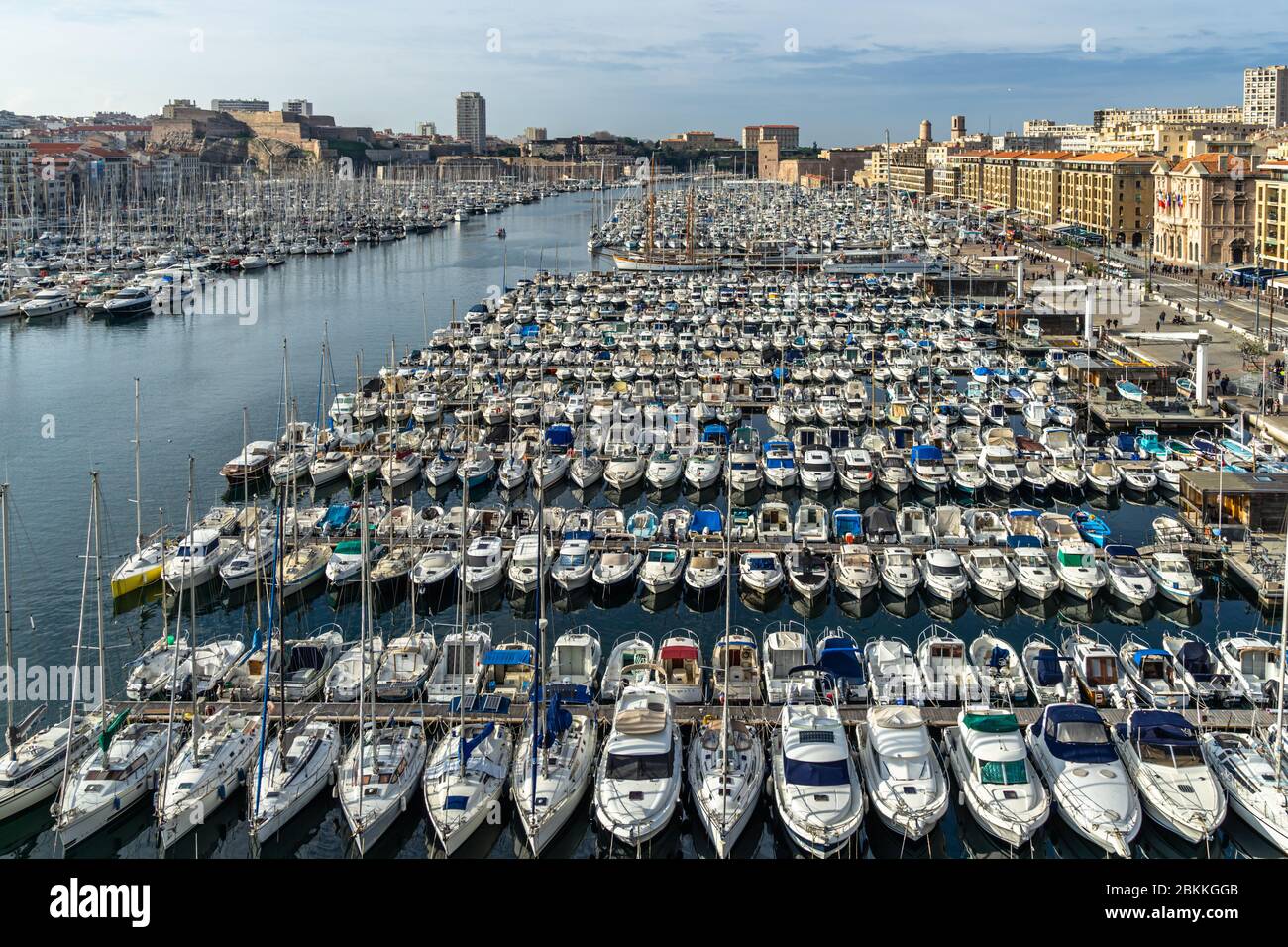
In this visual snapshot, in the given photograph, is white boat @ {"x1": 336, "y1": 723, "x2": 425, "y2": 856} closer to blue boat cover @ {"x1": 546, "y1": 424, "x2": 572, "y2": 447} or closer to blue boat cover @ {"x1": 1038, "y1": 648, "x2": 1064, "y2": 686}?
blue boat cover @ {"x1": 1038, "y1": 648, "x2": 1064, "y2": 686}

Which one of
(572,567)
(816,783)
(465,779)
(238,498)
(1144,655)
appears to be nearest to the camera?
(816,783)

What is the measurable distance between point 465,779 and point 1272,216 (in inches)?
1339

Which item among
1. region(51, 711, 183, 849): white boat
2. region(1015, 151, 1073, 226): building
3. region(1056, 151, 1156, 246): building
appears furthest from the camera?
region(1015, 151, 1073, 226): building

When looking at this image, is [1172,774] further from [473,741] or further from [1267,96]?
[1267,96]

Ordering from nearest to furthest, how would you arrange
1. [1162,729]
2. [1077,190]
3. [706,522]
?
1. [1162,729]
2. [706,522]
3. [1077,190]

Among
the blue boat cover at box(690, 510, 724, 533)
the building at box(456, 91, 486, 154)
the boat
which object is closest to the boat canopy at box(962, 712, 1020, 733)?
the boat

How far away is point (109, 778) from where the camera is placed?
8.62 m

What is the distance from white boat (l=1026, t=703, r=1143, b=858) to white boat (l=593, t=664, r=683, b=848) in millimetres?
2801

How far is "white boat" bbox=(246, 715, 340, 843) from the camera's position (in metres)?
8.16

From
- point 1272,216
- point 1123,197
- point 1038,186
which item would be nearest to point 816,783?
point 1272,216

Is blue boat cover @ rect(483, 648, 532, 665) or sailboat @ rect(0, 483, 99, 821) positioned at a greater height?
blue boat cover @ rect(483, 648, 532, 665)
